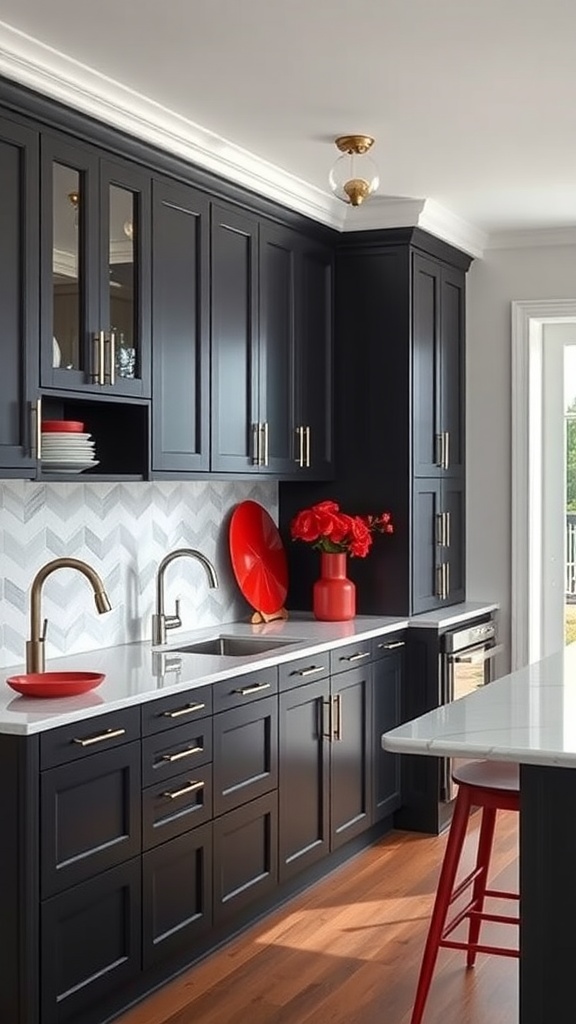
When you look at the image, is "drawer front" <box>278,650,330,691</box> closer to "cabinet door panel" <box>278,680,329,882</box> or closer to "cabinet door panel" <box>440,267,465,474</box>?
"cabinet door panel" <box>278,680,329,882</box>

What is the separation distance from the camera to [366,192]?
3.92 m

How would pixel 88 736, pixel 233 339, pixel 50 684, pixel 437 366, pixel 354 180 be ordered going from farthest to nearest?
pixel 437 366 → pixel 233 339 → pixel 354 180 → pixel 50 684 → pixel 88 736

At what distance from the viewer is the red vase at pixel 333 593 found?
17.0 feet

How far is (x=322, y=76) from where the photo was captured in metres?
3.57

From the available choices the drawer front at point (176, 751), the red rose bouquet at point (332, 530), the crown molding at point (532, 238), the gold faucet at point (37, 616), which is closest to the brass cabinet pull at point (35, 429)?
the gold faucet at point (37, 616)

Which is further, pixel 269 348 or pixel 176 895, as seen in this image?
pixel 269 348

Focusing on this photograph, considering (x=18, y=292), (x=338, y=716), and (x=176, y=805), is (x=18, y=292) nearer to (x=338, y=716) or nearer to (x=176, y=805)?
(x=176, y=805)

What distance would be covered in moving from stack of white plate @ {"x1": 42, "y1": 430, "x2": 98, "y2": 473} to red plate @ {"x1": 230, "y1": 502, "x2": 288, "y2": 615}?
1.49m

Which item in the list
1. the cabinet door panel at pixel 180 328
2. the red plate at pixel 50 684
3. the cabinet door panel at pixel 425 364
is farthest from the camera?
the cabinet door panel at pixel 425 364

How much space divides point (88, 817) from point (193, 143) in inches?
83.9

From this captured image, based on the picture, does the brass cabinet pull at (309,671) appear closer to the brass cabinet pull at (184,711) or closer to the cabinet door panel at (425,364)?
the brass cabinet pull at (184,711)

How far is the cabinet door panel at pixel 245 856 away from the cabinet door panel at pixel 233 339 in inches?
46.5

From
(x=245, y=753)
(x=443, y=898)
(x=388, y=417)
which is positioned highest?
(x=388, y=417)

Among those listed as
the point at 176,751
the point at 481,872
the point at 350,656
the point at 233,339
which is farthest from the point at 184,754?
the point at 233,339
